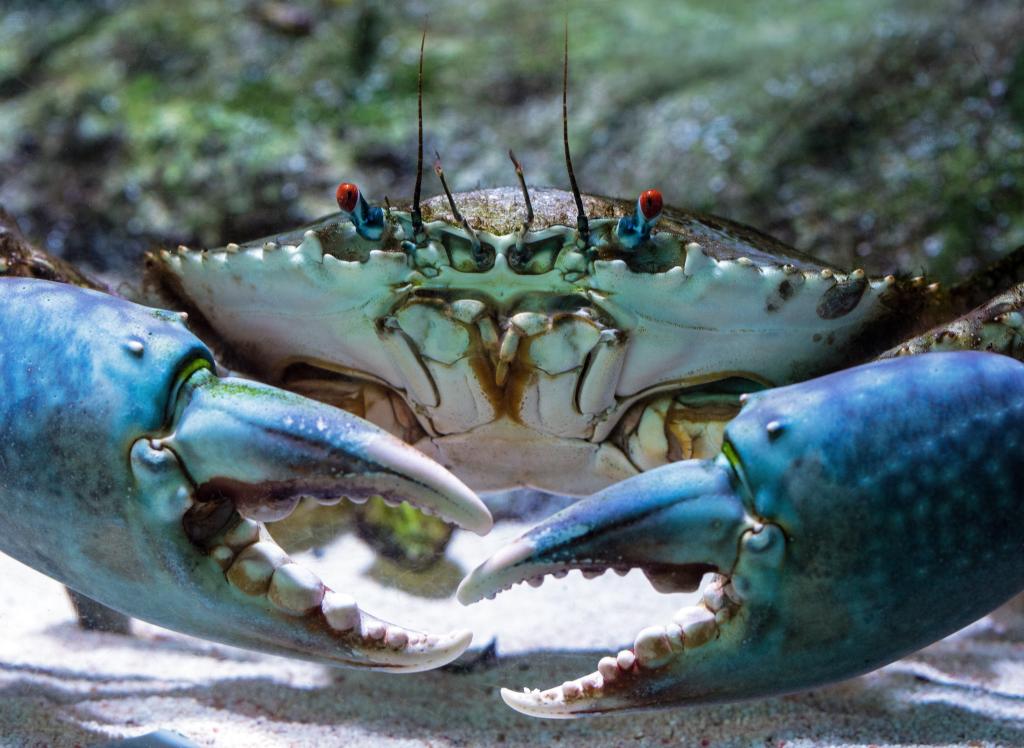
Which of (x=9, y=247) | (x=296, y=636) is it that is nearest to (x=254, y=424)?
(x=296, y=636)

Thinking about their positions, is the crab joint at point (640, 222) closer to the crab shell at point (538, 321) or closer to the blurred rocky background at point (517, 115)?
the crab shell at point (538, 321)

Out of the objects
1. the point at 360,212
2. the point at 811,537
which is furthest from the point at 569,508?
the point at 360,212

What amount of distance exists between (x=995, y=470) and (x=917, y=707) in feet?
2.72

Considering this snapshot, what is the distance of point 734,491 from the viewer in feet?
4.75

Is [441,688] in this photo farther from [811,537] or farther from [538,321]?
[811,537]

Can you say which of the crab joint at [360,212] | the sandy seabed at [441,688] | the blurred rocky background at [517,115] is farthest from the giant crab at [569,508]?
the blurred rocky background at [517,115]

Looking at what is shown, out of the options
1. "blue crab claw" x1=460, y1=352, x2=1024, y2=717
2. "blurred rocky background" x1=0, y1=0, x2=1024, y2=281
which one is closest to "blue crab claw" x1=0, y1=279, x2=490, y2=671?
"blue crab claw" x1=460, y1=352, x2=1024, y2=717

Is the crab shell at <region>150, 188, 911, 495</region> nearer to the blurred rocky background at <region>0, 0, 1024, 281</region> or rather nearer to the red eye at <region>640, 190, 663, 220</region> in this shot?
the red eye at <region>640, 190, 663, 220</region>

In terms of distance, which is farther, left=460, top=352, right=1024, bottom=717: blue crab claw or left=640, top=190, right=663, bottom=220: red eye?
left=640, top=190, right=663, bottom=220: red eye

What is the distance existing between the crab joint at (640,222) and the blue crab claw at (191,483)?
0.74 m

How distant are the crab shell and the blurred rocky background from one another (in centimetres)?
178

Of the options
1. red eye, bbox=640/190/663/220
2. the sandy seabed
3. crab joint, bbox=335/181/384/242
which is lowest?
the sandy seabed

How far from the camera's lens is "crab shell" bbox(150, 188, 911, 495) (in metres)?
1.92

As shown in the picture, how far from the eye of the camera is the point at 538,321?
1.91 metres
